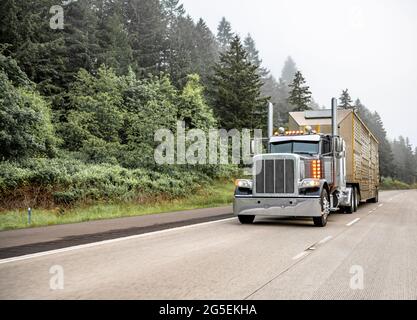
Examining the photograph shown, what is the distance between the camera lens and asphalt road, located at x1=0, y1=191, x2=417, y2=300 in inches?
202

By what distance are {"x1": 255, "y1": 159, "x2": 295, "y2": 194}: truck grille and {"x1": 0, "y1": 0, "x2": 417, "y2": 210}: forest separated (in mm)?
8233

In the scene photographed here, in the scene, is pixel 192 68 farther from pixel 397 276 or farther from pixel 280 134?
pixel 397 276

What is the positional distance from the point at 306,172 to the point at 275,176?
4.19 feet

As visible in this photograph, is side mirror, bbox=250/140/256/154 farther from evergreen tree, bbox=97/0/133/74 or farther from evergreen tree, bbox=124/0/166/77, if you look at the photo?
evergreen tree, bbox=124/0/166/77

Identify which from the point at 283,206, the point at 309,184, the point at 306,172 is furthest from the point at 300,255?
the point at 306,172

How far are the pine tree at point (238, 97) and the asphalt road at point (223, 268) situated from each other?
3048 centimetres

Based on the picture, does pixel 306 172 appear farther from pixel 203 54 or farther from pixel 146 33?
pixel 203 54

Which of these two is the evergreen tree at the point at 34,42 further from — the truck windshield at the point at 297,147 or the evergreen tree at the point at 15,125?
the truck windshield at the point at 297,147

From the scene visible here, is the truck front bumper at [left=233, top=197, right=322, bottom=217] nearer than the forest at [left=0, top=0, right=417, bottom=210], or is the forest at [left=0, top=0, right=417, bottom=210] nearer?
the truck front bumper at [left=233, top=197, right=322, bottom=217]

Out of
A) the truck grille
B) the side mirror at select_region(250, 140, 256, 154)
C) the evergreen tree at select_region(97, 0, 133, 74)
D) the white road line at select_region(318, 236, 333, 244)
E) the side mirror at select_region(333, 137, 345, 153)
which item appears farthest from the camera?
the evergreen tree at select_region(97, 0, 133, 74)

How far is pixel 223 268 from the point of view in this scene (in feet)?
21.5

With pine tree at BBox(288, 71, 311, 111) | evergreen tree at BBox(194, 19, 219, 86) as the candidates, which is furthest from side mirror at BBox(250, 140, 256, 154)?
pine tree at BBox(288, 71, 311, 111)

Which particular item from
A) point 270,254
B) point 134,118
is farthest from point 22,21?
point 270,254
